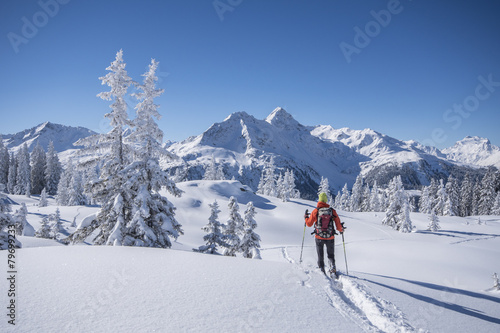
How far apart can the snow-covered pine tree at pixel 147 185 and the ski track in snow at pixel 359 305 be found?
8513 mm

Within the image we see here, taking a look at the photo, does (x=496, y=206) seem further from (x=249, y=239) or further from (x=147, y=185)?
(x=147, y=185)

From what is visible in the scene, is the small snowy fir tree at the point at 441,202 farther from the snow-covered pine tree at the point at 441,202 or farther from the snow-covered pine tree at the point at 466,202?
the snow-covered pine tree at the point at 466,202

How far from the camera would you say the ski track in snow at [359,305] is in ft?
14.5

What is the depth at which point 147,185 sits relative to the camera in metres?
12.7

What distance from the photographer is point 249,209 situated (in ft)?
69.0

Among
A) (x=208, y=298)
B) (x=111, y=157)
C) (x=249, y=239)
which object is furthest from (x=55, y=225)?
(x=208, y=298)

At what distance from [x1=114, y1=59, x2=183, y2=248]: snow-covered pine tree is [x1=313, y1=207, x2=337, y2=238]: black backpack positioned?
27.4 ft

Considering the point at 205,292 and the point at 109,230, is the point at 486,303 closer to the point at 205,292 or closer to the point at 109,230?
the point at 205,292

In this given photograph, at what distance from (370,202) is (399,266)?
63.9 m

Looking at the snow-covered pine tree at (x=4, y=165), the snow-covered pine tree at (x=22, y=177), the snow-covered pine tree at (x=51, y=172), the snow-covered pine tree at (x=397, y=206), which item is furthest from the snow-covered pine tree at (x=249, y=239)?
the snow-covered pine tree at (x=4, y=165)

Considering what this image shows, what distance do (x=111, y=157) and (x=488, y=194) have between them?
84930 mm

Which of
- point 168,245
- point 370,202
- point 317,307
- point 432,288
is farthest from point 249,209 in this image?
point 370,202

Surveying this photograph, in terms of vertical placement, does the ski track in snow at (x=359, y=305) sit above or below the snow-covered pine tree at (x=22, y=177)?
below

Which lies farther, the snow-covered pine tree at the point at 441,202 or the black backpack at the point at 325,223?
the snow-covered pine tree at the point at 441,202
